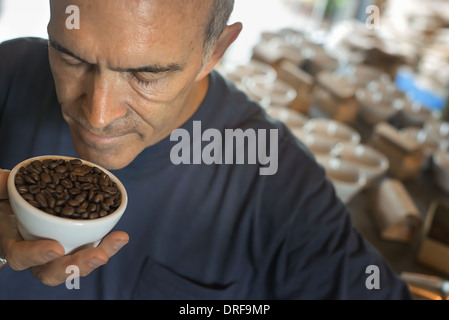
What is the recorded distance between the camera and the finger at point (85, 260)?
85cm

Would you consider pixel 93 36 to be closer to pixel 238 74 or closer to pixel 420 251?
pixel 420 251

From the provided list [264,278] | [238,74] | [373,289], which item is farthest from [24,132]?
[238,74]

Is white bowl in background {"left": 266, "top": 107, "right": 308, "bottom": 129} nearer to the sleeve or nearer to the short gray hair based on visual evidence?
the sleeve

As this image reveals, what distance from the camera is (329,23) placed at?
6199 millimetres

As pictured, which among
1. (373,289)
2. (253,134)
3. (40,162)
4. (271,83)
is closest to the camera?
(40,162)

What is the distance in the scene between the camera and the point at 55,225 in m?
0.84

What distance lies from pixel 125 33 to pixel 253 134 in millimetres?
621

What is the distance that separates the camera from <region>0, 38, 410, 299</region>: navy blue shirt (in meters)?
1.31

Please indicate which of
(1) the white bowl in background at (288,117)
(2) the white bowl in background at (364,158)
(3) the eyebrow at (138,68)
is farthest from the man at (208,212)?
(1) the white bowl in background at (288,117)

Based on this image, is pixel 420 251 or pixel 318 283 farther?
pixel 420 251
